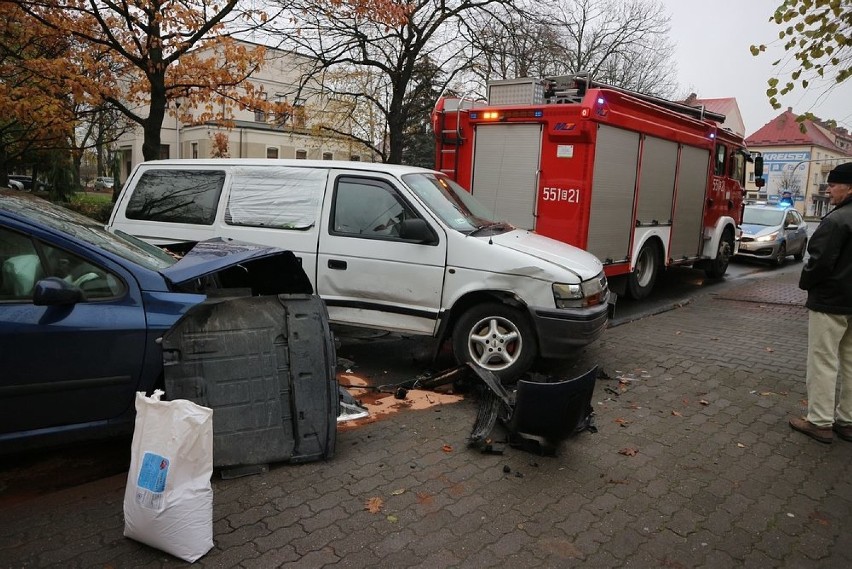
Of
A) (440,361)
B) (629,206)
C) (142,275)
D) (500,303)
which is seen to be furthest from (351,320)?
(629,206)

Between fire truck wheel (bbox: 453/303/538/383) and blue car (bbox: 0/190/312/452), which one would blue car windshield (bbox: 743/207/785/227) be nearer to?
fire truck wheel (bbox: 453/303/538/383)

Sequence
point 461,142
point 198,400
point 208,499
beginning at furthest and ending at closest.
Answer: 1. point 461,142
2. point 198,400
3. point 208,499

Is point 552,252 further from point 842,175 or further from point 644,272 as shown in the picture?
point 644,272

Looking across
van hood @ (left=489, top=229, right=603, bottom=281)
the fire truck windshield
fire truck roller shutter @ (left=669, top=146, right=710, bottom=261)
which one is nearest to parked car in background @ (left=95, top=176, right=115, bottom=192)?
fire truck roller shutter @ (left=669, top=146, right=710, bottom=261)

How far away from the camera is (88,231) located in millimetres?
3775

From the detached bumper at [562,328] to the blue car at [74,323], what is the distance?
7.96 feet

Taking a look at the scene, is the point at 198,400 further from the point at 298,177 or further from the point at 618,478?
the point at 298,177

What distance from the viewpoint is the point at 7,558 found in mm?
2730

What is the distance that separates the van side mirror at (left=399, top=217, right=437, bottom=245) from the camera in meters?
5.16

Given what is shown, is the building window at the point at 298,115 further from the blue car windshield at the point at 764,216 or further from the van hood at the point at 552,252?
the blue car windshield at the point at 764,216

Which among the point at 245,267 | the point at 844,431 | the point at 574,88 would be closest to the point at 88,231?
the point at 245,267

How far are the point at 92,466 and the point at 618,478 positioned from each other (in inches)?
128

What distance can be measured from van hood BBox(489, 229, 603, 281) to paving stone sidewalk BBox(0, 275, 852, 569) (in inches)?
45.7

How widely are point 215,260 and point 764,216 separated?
1715 cm
